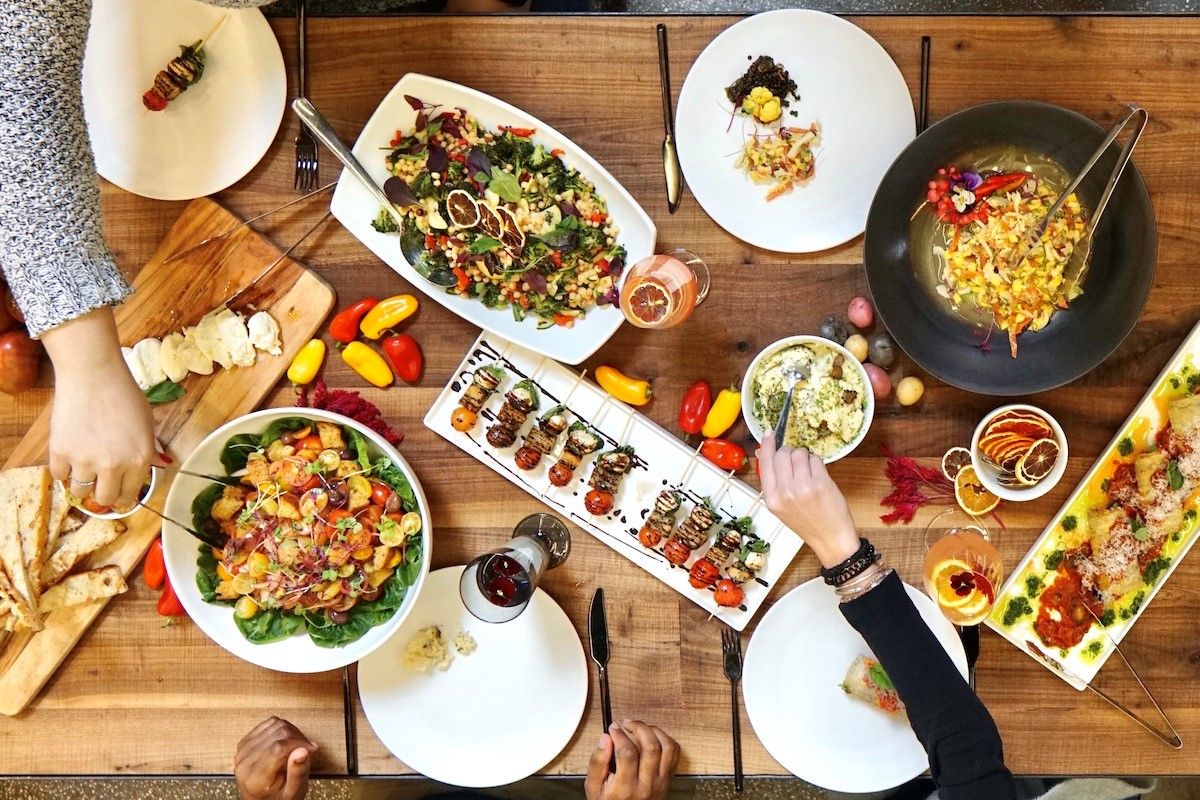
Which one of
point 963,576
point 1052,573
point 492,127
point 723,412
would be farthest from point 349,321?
point 1052,573

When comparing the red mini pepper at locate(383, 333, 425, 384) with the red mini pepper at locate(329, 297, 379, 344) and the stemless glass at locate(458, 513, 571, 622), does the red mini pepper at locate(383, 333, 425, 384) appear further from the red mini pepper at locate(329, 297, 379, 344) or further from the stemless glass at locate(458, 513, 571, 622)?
the stemless glass at locate(458, 513, 571, 622)

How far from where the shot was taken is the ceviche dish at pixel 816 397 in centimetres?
220

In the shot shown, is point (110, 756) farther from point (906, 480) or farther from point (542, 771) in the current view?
point (906, 480)

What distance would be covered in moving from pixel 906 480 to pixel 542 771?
1.25 metres

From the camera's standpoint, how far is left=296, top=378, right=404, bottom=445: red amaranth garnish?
227 centimetres

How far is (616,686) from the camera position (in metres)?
2.30

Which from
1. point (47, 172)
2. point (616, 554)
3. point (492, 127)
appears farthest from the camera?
point (616, 554)

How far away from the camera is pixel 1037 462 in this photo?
218 centimetres

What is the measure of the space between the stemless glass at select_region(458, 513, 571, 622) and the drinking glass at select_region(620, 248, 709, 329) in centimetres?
64

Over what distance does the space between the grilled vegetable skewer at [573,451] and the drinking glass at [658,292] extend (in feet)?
1.06

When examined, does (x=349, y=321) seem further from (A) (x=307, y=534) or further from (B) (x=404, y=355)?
(A) (x=307, y=534)

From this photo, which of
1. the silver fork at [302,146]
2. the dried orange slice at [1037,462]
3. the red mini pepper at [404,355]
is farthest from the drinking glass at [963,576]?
the silver fork at [302,146]

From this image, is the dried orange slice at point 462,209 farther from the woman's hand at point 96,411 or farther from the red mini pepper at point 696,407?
the woman's hand at point 96,411

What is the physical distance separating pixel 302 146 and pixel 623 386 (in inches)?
40.6
